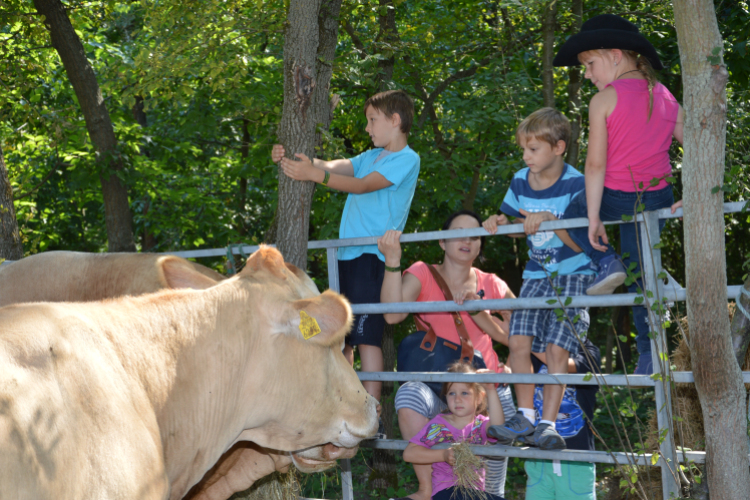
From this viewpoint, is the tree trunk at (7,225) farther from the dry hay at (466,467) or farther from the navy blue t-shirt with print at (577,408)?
the navy blue t-shirt with print at (577,408)

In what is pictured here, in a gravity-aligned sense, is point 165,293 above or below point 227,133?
below

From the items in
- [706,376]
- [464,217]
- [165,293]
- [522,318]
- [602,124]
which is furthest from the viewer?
[464,217]

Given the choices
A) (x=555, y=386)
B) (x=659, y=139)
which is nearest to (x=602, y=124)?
(x=659, y=139)

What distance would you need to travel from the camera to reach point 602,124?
334 cm

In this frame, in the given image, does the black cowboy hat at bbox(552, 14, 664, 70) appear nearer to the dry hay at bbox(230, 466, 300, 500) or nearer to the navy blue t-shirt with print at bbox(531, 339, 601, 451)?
the navy blue t-shirt with print at bbox(531, 339, 601, 451)

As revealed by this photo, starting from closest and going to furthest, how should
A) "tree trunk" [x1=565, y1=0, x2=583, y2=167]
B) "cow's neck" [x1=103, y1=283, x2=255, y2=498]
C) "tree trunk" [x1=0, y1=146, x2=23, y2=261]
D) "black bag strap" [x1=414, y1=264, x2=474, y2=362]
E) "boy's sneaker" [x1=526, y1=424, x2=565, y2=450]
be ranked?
"cow's neck" [x1=103, y1=283, x2=255, y2=498] → "boy's sneaker" [x1=526, y1=424, x2=565, y2=450] → "black bag strap" [x1=414, y1=264, x2=474, y2=362] → "tree trunk" [x1=0, y1=146, x2=23, y2=261] → "tree trunk" [x1=565, y1=0, x2=583, y2=167]

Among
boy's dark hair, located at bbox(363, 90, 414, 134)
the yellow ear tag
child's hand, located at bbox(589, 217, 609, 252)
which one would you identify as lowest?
the yellow ear tag

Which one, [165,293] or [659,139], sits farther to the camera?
[659,139]

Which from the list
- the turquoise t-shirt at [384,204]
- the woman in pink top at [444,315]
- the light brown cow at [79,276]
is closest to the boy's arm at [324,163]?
the turquoise t-shirt at [384,204]

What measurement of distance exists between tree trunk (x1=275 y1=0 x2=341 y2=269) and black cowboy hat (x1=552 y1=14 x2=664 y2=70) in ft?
4.59

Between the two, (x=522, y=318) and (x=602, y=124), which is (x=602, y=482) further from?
(x=602, y=124)

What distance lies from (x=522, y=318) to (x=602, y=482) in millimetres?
5299

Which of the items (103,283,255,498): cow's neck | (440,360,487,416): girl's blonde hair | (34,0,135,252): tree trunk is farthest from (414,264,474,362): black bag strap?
(34,0,135,252): tree trunk

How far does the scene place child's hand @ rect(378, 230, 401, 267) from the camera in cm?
381
